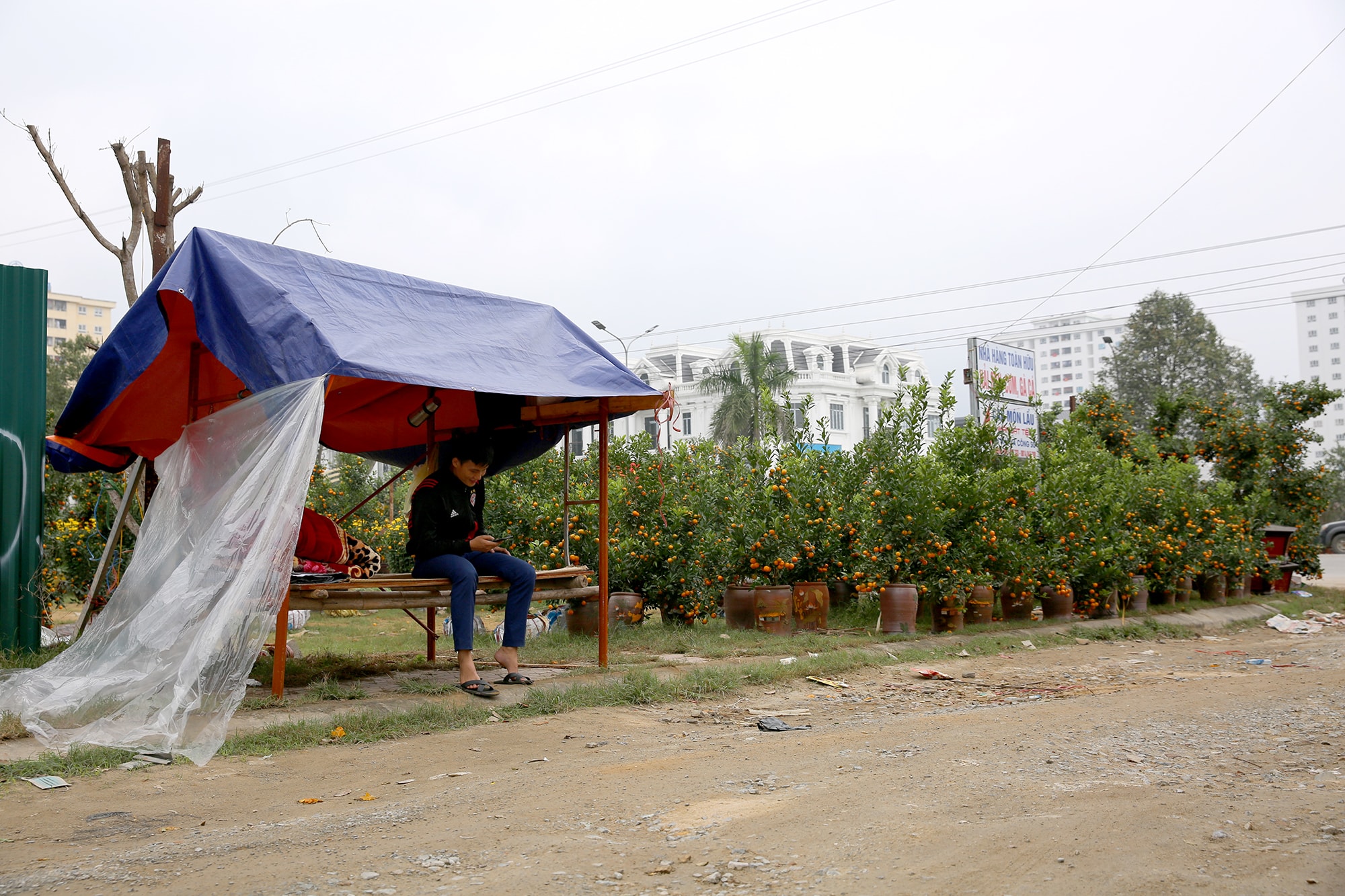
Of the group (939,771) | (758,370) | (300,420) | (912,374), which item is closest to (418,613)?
(300,420)

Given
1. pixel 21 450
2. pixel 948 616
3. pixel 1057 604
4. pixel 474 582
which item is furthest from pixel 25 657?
pixel 1057 604

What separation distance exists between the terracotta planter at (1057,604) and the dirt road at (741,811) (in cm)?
510

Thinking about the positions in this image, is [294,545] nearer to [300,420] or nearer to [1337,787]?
[300,420]

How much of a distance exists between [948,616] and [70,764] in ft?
25.2

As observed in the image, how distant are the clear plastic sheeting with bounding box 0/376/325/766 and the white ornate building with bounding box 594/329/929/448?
5590 cm

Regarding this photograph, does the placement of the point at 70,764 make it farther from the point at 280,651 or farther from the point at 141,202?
the point at 141,202

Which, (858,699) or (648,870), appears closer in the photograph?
(648,870)

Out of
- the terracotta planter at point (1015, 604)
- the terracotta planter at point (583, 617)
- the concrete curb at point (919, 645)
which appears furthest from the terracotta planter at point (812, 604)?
the terracotta planter at point (1015, 604)

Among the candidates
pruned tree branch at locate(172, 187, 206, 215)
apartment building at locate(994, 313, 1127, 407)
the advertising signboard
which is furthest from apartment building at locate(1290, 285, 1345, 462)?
pruned tree branch at locate(172, 187, 206, 215)

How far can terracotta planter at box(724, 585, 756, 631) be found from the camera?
948 centimetres

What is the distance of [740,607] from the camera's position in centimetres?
952

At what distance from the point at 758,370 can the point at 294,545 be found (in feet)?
120

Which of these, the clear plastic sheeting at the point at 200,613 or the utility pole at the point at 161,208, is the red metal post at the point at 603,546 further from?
the utility pole at the point at 161,208

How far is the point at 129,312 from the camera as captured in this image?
6.10m
